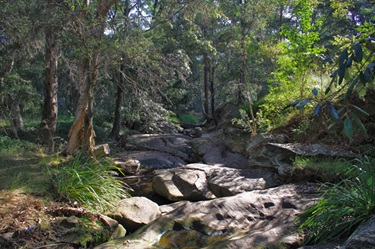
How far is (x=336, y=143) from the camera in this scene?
7555 millimetres

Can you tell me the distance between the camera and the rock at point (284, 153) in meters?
7.00

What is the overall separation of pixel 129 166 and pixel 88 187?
3.78 metres

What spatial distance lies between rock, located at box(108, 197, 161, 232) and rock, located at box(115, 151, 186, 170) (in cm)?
399

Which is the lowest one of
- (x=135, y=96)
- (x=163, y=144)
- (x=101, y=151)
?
(x=163, y=144)

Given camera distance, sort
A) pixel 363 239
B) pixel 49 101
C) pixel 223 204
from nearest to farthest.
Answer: pixel 363 239 → pixel 223 204 → pixel 49 101

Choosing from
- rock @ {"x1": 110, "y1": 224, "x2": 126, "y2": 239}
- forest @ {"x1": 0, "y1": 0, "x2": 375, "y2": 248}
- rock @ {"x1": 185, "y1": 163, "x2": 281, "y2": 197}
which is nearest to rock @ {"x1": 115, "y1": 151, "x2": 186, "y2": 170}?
forest @ {"x1": 0, "y1": 0, "x2": 375, "y2": 248}

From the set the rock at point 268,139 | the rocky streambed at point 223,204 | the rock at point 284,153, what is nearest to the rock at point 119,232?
the rocky streambed at point 223,204

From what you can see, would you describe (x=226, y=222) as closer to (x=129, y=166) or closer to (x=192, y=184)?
(x=192, y=184)

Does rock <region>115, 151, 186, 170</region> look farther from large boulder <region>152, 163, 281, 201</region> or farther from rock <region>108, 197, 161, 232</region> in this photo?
rock <region>108, 197, 161, 232</region>

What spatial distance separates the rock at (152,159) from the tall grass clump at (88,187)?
3.75m

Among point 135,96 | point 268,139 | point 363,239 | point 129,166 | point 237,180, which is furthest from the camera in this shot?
point 129,166

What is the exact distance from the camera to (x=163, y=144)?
12.7 meters

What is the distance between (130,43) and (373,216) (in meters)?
5.94

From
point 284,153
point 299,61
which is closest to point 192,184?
point 284,153
